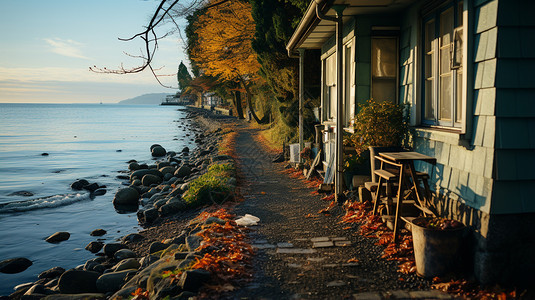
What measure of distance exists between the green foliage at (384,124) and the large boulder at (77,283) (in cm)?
500

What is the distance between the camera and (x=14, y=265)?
839cm

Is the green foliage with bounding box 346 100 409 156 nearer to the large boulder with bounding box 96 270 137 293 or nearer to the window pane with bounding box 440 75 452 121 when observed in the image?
the window pane with bounding box 440 75 452 121

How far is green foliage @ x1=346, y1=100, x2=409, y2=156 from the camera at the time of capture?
6293 millimetres

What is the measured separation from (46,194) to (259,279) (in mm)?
14840

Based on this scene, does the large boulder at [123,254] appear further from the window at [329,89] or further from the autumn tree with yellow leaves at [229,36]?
A: the autumn tree with yellow leaves at [229,36]

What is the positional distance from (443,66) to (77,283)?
20.7 ft

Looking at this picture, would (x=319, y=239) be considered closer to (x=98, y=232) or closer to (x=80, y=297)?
(x=80, y=297)

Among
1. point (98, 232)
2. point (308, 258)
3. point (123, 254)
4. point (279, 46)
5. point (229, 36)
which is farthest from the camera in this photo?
point (229, 36)

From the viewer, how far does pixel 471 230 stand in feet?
13.7

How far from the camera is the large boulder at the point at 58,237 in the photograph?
33.2 ft

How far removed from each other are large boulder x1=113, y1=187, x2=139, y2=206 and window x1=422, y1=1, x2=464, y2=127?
1013 centimetres

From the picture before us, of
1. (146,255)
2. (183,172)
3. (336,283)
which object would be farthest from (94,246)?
(336,283)

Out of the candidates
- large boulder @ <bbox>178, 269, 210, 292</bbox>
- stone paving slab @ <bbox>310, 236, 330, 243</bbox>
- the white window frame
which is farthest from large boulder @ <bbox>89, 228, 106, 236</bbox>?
the white window frame

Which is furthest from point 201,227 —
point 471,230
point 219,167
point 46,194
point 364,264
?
point 46,194
